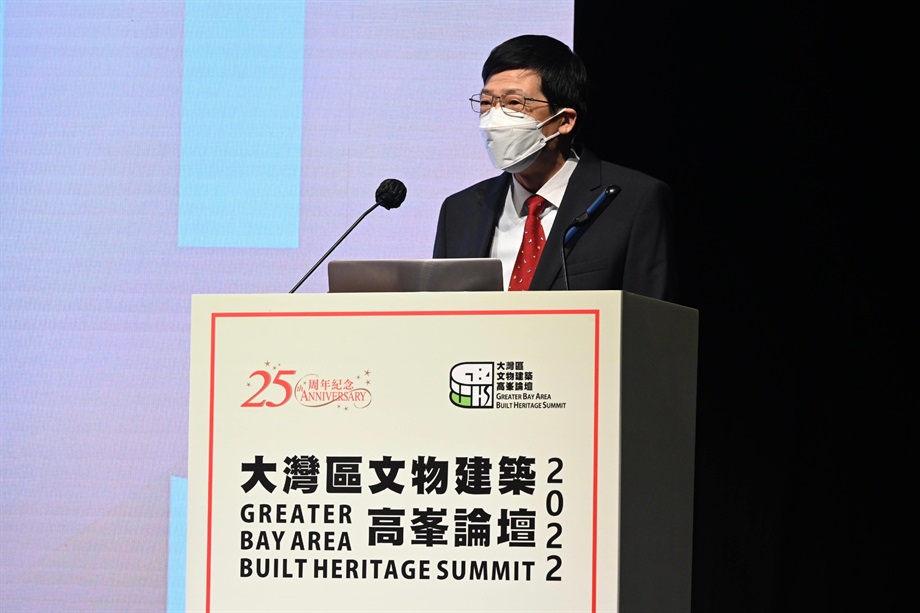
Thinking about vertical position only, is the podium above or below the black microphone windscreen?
below

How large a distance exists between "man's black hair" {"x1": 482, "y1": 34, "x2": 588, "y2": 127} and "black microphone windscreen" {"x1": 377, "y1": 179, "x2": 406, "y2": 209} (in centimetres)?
71

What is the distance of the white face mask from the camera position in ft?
7.89

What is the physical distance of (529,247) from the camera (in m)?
2.39

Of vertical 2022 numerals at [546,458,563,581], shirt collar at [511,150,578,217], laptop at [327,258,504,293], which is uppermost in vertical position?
shirt collar at [511,150,578,217]

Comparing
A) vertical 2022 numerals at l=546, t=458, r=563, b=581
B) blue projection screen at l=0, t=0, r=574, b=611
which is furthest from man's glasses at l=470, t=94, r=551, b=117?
vertical 2022 numerals at l=546, t=458, r=563, b=581

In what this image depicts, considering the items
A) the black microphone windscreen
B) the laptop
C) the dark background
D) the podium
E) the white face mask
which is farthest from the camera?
the dark background

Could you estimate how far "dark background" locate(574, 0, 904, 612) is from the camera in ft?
9.50

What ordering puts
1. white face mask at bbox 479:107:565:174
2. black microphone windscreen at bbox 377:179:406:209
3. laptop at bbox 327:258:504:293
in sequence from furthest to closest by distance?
white face mask at bbox 479:107:565:174
black microphone windscreen at bbox 377:179:406:209
laptop at bbox 327:258:504:293

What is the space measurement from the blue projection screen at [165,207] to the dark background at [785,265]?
1.38 ft

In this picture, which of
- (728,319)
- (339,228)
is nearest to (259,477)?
(339,228)

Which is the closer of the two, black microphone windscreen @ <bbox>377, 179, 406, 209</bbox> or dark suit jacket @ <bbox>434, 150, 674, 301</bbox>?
black microphone windscreen @ <bbox>377, 179, 406, 209</bbox>

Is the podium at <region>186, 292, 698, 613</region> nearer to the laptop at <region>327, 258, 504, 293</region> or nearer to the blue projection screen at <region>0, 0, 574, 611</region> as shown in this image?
the laptop at <region>327, 258, 504, 293</region>

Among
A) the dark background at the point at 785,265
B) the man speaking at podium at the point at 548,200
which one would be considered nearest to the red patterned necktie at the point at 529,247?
the man speaking at podium at the point at 548,200

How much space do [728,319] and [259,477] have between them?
6.16 ft
